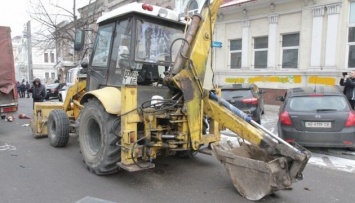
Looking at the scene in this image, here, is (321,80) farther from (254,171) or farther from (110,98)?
(110,98)

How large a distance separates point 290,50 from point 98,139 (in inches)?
452

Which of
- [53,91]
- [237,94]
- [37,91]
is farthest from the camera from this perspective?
[53,91]

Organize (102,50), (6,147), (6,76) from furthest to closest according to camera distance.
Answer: (6,76) → (6,147) → (102,50)

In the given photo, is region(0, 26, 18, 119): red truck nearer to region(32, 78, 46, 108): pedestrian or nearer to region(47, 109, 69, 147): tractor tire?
region(47, 109, 69, 147): tractor tire

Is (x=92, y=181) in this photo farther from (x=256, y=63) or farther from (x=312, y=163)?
(x=256, y=63)

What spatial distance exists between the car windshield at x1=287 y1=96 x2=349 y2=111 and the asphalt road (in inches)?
59.0

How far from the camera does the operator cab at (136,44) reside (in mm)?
4930

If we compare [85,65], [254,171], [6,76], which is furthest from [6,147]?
[254,171]

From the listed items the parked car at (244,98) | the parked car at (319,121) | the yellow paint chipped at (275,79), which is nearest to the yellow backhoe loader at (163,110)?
the parked car at (319,121)

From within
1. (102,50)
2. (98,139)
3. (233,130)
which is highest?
(102,50)

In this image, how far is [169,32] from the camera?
211 inches

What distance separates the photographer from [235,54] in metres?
16.5

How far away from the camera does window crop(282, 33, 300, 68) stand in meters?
13.9

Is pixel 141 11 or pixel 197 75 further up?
pixel 141 11
